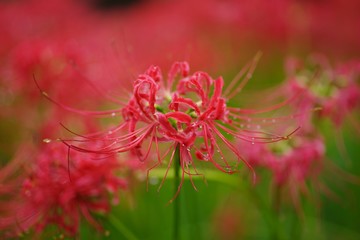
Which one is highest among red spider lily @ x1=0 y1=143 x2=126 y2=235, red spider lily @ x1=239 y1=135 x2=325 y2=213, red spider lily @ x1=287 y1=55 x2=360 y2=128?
red spider lily @ x1=287 y1=55 x2=360 y2=128

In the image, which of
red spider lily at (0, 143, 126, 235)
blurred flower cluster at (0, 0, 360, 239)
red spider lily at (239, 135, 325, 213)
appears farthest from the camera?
red spider lily at (239, 135, 325, 213)

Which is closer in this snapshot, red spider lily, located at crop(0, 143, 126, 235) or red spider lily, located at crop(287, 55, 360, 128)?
red spider lily, located at crop(0, 143, 126, 235)

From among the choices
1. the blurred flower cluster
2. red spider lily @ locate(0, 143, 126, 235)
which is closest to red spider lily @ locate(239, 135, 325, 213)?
the blurred flower cluster

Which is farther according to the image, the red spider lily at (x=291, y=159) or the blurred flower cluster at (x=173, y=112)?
the red spider lily at (x=291, y=159)

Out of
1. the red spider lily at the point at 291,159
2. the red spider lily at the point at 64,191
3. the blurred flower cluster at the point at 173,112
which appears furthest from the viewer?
the red spider lily at the point at 291,159

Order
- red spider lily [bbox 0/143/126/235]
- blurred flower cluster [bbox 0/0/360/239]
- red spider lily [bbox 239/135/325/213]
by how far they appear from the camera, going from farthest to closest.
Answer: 1. red spider lily [bbox 239/135/325/213]
2. red spider lily [bbox 0/143/126/235]
3. blurred flower cluster [bbox 0/0/360/239]

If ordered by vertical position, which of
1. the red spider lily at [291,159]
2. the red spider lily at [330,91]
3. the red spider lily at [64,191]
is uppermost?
the red spider lily at [330,91]

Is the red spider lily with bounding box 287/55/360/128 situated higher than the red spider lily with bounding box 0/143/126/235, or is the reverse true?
the red spider lily with bounding box 287/55/360/128

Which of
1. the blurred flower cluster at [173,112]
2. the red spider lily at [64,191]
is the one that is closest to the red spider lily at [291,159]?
the blurred flower cluster at [173,112]

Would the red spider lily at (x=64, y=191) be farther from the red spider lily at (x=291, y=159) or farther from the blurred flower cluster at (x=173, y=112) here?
the red spider lily at (x=291, y=159)

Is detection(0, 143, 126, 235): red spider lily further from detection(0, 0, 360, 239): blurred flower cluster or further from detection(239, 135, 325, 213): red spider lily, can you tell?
detection(239, 135, 325, 213): red spider lily
